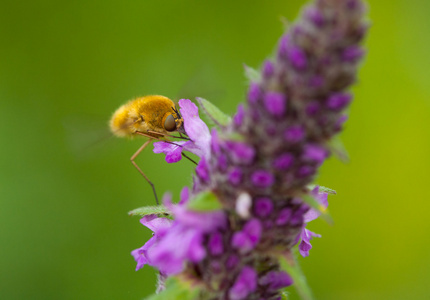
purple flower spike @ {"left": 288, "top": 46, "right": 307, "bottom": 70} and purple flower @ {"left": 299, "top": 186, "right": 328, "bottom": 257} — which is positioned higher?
purple flower spike @ {"left": 288, "top": 46, "right": 307, "bottom": 70}

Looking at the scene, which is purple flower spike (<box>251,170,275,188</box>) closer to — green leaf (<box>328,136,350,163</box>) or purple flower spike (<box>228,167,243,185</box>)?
purple flower spike (<box>228,167,243,185</box>)

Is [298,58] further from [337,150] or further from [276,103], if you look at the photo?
[337,150]

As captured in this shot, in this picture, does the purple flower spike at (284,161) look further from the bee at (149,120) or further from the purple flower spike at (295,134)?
the bee at (149,120)

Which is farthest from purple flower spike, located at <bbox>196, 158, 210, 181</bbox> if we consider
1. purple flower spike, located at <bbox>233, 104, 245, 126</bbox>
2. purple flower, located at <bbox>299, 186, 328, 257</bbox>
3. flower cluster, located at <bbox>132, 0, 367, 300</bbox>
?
purple flower, located at <bbox>299, 186, 328, 257</bbox>

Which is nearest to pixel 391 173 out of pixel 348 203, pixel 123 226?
pixel 348 203

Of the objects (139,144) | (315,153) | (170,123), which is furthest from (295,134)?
(139,144)

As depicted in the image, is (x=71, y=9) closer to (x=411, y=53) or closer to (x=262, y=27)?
(x=262, y=27)

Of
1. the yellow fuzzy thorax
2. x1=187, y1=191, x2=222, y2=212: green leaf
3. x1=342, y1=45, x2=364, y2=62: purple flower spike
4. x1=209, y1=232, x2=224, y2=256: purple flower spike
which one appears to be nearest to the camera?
x1=342, y1=45, x2=364, y2=62: purple flower spike
